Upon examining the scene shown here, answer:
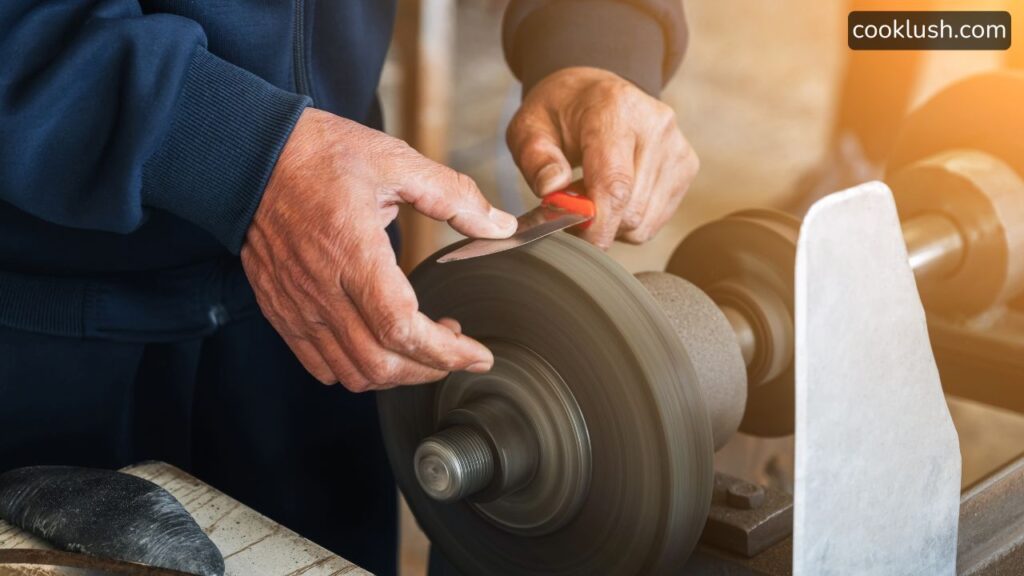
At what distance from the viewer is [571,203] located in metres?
1.00

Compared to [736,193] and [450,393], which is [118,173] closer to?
[450,393]

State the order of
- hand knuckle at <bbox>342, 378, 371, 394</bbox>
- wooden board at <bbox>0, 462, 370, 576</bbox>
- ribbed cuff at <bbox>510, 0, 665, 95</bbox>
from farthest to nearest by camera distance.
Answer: ribbed cuff at <bbox>510, 0, 665, 95</bbox> < hand knuckle at <bbox>342, 378, 371, 394</bbox> < wooden board at <bbox>0, 462, 370, 576</bbox>

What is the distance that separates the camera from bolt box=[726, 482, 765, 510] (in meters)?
0.92

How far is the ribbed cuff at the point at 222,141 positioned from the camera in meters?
0.83

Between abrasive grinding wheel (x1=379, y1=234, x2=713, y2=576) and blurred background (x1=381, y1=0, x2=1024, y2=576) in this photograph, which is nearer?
abrasive grinding wheel (x1=379, y1=234, x2=713, y2=576)

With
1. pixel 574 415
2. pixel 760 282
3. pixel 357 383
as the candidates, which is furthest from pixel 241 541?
pixel 760 282

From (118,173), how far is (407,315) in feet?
0.78

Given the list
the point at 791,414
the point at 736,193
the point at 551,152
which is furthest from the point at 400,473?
the point at 736,193

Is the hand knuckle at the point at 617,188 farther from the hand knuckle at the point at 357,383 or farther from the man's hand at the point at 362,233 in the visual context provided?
the hand knuckle at the point at 357,383

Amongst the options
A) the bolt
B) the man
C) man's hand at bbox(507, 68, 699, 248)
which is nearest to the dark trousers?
the man

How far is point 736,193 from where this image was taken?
430 centimetres

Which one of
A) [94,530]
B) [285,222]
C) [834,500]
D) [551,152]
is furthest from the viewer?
[551,152]

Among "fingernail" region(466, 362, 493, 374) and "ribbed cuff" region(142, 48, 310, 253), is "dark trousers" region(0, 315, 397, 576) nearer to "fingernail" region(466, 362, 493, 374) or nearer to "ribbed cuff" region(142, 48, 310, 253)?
"ribbed cuff" region(142, 48, 310, 253)

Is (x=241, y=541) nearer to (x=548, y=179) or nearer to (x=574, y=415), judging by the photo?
(x=574, y=415)
